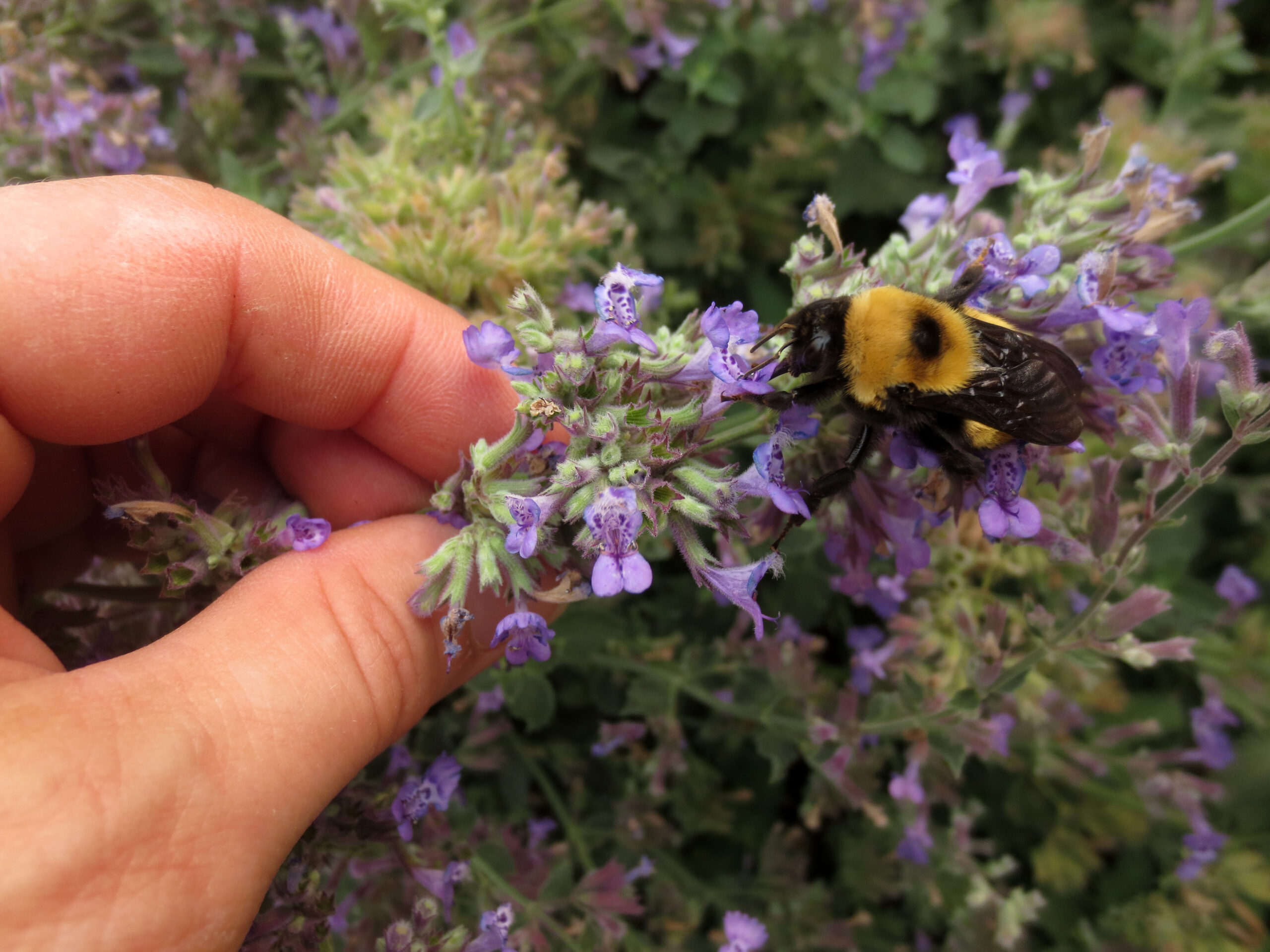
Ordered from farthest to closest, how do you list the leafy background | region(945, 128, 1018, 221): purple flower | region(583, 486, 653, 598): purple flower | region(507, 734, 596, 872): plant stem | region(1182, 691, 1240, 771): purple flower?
region(1182, 691, 1240, 771): purple flower < region(507, 734, 596, 872): plant stem < the leafy background < region(945, 128, 1018, 221): purple flower < region(583, 486, 653, 598): purple flower

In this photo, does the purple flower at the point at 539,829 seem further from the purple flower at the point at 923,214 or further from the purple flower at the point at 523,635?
the purple flower at the point at 923,214

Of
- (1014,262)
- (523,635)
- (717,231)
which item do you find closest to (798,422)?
(1014,262)

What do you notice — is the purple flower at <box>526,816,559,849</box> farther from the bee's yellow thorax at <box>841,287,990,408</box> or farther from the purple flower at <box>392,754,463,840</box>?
the bee's yellow thorax at <box>841,287,990,408</box>

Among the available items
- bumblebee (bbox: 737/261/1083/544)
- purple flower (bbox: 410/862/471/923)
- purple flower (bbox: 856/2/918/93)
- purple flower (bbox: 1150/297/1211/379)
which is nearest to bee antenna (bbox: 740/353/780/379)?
bumblebee (bbox: 737/261/1083/544)

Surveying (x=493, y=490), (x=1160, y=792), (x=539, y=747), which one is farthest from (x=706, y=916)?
(x=493, y=490)

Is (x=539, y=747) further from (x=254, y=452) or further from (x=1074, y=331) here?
(x=1074, y=331)
